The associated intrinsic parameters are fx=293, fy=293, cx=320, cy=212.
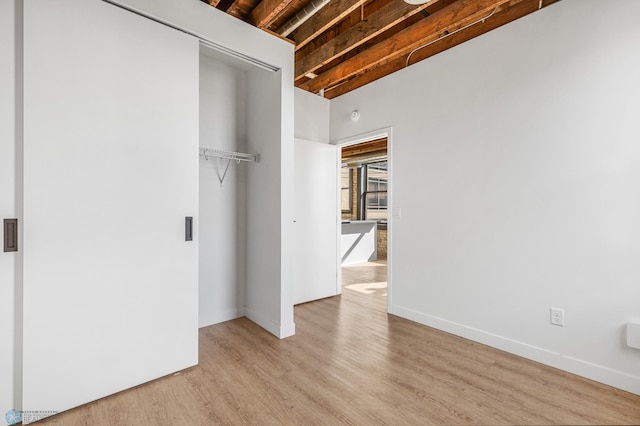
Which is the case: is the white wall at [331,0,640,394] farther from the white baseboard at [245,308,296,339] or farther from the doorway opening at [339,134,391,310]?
the white baseboard at [245,308,296,339]

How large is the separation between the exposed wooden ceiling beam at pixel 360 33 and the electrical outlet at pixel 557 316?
258 cm

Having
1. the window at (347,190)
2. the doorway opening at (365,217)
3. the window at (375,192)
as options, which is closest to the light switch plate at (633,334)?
the doorway opening at (365,217)

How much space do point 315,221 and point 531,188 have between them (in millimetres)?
2355

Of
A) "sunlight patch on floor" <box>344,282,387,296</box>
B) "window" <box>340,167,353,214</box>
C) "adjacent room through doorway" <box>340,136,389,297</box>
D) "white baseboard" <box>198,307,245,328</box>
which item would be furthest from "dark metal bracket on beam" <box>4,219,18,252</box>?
"window" <box>340,167,353,214</box>

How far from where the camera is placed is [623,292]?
1988mm

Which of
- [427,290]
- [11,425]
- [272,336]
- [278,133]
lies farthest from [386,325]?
[11,425]

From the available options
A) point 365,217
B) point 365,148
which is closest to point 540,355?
point 365,148

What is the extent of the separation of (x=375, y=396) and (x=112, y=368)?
172cm

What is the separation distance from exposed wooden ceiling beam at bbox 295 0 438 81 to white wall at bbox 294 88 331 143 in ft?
1.10

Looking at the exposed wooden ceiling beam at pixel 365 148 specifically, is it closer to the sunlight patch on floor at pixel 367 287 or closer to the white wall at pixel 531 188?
the white wall at pixel 531 188

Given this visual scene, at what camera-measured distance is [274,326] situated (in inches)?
111

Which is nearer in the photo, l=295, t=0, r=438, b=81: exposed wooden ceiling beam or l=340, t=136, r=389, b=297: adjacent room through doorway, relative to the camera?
l=295, t=0, r=438, b=81: exposed wooden ceiling beam

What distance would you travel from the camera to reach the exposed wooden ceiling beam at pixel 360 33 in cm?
250

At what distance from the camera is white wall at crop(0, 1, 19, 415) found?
1604 millimetres
